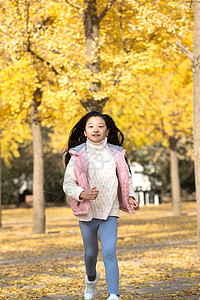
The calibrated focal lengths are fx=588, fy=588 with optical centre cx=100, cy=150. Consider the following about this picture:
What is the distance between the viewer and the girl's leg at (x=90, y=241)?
5.43m

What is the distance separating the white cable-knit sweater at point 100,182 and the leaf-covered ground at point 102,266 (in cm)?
144

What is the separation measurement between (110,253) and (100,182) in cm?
65

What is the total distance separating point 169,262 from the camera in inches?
379

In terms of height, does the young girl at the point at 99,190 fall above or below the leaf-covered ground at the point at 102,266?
above

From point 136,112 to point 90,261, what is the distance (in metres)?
16.3

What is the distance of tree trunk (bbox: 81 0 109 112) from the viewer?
41.5 ft

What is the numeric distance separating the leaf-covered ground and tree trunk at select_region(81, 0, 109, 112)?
3.17 m

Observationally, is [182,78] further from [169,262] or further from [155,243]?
[169,262]

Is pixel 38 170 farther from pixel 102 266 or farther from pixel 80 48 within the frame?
pixel 102 266

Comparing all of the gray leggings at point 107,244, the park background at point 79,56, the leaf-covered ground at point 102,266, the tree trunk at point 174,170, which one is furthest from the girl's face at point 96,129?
the tree trunk at point 174,170

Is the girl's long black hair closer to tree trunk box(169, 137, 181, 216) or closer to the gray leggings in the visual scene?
the gray leggings

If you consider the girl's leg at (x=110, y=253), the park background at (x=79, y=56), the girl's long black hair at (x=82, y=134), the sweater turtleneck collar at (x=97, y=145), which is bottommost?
the girl's leg at (x=110, y=253)

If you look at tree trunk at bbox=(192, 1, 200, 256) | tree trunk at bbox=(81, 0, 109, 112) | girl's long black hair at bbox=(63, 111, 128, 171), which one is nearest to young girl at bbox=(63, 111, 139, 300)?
girl's long black hair at bbox=(63, 111, 128, 171)

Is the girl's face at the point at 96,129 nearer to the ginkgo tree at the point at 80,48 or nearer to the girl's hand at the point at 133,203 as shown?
the girl's hand at the point at 133,203
